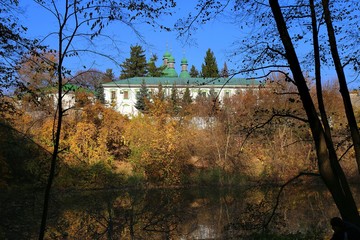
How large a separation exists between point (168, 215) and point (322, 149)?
1266 cm

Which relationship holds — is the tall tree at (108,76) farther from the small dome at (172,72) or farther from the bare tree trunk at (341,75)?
the small dome at (172,72)

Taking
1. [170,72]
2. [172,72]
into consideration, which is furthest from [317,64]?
[172,72]

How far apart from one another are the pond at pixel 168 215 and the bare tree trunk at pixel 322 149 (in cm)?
273

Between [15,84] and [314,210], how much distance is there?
1618cm

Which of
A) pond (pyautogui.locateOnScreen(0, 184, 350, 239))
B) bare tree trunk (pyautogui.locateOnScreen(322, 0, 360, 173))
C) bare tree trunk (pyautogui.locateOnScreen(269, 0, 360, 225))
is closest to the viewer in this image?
bare tree trunk (pyautogui.locateOnScreen(269, 0, 360, 225))

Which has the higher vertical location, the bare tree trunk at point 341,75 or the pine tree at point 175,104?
the pine tree at point 175,104

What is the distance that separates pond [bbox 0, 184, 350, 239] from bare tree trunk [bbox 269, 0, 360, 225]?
107 inches

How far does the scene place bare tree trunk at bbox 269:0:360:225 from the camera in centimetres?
650

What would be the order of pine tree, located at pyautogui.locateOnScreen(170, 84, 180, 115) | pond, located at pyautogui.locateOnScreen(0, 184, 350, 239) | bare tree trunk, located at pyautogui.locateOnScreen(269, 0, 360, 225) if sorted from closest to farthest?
1. bare tree trunk, located at pyautogui.locateOnScreen(269, 0, 360, 225)
2. pond, located at pyautogui.locateOnScreen(0, 184, 350, 239)
3. pine tree, located at pyautogui.locateOnScreen(170, 84, 180, 115)

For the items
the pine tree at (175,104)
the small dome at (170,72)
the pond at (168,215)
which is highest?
the small dome at (170,72)

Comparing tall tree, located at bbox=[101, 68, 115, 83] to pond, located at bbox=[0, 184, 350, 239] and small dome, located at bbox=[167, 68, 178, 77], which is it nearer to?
A: pond, located at bbox=[0, 184, 350, 239]

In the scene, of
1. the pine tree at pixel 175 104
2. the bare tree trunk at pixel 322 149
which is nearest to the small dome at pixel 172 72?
the pine tree at pixel 175 104

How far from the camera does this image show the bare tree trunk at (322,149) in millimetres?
6496

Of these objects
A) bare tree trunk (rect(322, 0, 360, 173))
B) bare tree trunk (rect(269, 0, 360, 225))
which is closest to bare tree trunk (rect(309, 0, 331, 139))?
bare tree trunk (rect(322, 0, 360, 173))
